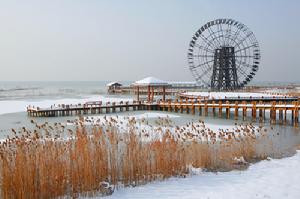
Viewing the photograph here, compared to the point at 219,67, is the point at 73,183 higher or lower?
lower

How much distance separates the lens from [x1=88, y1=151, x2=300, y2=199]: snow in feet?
24.4

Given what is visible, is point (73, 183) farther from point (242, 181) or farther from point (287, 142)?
point (287, 142)

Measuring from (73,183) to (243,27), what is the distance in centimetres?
5049

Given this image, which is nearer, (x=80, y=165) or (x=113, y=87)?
(x=80, y=165)

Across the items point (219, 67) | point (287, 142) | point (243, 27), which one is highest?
point (243, 27)

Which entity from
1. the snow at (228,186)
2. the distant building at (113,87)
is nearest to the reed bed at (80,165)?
the snow at (228,186)

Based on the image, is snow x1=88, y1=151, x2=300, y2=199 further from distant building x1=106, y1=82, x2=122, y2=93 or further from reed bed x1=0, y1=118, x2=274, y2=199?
distant building x1=106, y1=82, x2=122, y2=93

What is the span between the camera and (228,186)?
8.08m

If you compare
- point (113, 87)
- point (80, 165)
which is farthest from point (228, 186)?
point (113, 87)

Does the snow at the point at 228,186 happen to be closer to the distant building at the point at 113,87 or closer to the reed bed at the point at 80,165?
the reed bed at the point at 80,165

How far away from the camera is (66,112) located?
105ft

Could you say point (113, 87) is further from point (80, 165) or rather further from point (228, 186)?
point (228, 186)

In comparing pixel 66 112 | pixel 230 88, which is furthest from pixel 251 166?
pixel 230 88

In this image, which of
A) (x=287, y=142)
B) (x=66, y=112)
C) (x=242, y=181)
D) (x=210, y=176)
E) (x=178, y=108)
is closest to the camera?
(x=242, y=181)
